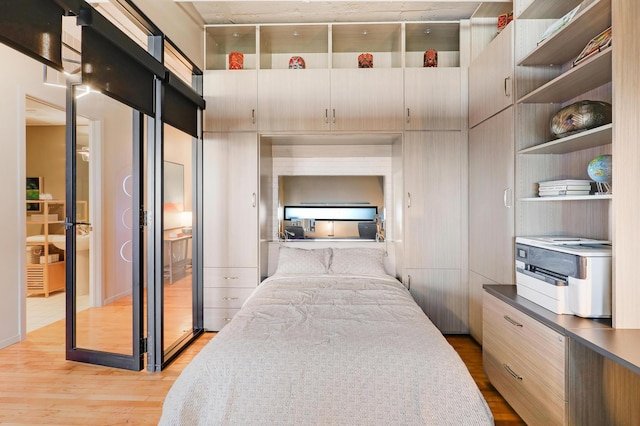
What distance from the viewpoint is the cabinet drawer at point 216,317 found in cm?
356

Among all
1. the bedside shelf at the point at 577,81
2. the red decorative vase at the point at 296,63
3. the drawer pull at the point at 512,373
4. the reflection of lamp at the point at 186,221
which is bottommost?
the drawer pull at the point at 512,373

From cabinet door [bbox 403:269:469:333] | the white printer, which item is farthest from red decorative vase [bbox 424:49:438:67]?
the white printer

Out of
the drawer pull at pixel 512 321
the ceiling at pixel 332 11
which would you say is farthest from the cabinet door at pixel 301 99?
the drawer pull at pixel 512 321

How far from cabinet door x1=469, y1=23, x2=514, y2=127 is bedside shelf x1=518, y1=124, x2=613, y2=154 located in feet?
1.53

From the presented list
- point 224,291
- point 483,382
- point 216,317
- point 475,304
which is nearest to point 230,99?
point 224,291

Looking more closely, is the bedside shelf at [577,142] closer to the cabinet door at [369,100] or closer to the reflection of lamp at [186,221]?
the cabinet door at [369,100]

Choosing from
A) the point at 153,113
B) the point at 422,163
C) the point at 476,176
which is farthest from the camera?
the point at 422,163

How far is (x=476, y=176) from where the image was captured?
3.26m

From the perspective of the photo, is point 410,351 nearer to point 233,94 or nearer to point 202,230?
point 202,230

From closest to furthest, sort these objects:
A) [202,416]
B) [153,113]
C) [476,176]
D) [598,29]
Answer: [202,416] < [598,29] < [153,113] < [476,176]

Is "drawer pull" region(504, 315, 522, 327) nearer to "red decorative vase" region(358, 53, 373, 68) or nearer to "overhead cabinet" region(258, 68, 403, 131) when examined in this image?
"overhead cabinet" region(258, 68, 403, 131)

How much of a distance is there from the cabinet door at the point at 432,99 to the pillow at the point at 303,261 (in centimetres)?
146

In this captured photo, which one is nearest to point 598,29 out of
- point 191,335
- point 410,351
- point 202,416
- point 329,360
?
point 410,351

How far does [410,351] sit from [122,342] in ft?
7.43
